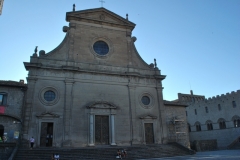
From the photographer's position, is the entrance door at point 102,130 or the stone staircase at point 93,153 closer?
the stone staircase at point 93,153

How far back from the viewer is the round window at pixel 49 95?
20.7 m

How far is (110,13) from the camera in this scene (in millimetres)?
26562

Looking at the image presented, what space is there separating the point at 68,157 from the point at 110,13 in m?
18.1

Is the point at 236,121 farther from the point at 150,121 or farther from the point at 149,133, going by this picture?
the point at 149,133

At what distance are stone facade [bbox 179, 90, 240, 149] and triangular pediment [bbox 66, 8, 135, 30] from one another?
23.3 metres

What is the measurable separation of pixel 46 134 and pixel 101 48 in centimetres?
1144

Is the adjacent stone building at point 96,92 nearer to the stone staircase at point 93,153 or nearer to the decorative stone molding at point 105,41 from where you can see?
the decorative stone molding at point 105,41

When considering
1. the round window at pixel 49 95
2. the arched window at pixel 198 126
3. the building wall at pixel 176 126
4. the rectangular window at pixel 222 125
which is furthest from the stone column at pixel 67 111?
the arched window at pixel 198 126

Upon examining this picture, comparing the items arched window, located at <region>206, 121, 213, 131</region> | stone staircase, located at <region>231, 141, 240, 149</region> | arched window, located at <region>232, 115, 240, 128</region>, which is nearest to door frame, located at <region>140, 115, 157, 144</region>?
stone staircase, located at <region>231, 141, 240, 149</region>

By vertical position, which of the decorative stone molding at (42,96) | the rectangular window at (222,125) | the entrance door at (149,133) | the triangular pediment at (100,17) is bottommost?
the entrance door at (149,133)

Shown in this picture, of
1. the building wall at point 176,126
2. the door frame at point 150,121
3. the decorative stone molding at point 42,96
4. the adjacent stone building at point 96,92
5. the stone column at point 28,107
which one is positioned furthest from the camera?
the building wall at point 176,126

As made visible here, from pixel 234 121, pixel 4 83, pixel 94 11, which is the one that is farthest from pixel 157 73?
pixel 234 121

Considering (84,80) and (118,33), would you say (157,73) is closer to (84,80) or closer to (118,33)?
(118,33)

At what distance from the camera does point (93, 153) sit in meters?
17.2
